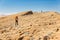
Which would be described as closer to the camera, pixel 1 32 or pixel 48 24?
pixel 48 24

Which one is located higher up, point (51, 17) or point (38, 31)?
point (51, 17)

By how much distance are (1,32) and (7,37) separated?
1187 mm

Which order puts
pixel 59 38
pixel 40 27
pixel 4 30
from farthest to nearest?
pixel 4 30 < pixel 40 27 < pixel 59 38

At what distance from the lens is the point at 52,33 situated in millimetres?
8180

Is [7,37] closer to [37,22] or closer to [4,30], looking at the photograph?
[4,30]

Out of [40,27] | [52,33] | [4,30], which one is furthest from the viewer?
[4,30]

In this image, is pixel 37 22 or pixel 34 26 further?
pixel 37 22

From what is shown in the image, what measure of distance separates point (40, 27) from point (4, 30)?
10.3 ft

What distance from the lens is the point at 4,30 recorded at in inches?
447

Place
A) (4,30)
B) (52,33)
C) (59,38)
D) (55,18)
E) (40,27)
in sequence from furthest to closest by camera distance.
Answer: (4,30), (55,18), (40,27), (52,33), (59,38)

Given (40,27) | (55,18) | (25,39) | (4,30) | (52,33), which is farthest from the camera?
(4,30)

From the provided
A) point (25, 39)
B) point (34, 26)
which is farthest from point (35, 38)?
point (34, 26)

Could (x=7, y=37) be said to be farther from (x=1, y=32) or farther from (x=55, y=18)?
(x=55, y=18)

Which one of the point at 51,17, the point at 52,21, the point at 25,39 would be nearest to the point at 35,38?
the point at 25,39
